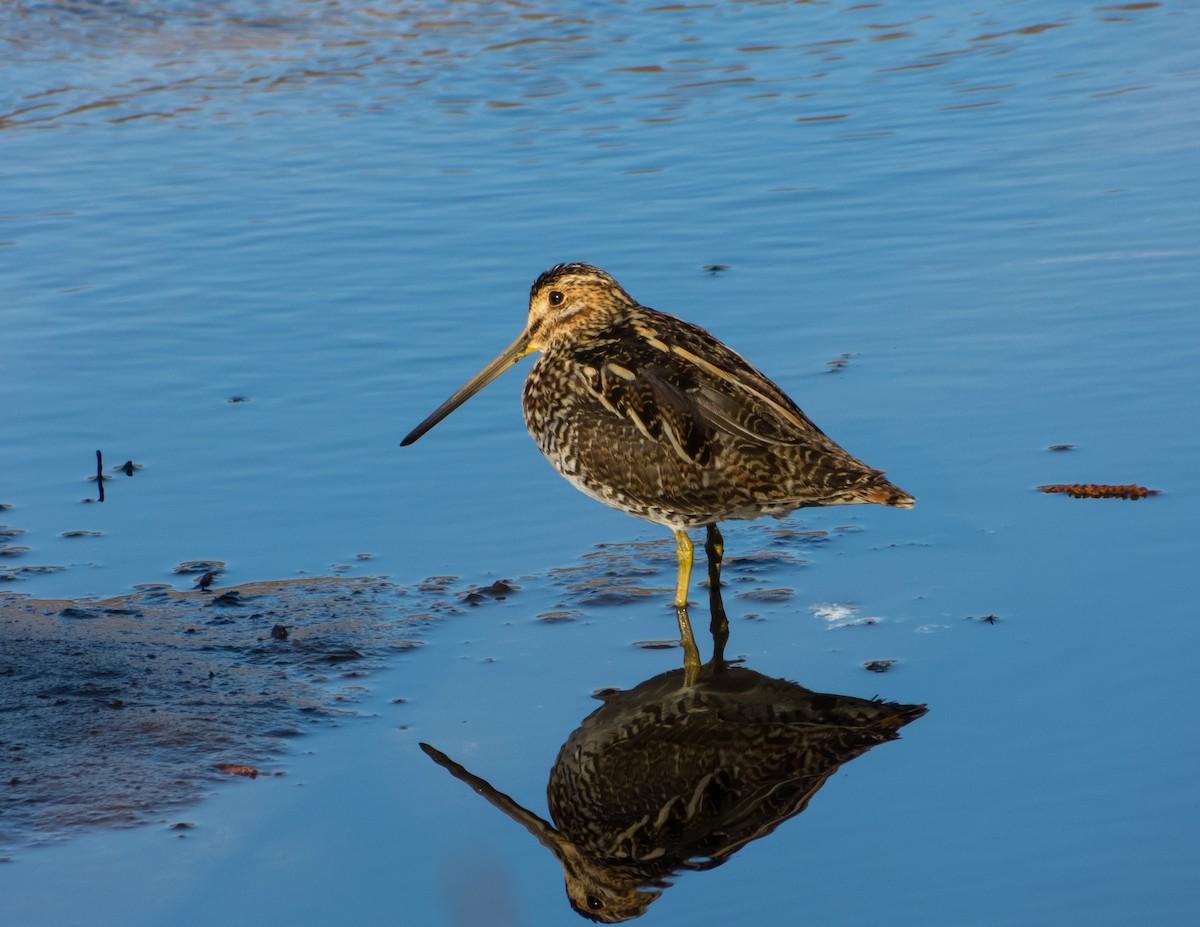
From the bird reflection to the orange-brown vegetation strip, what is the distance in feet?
5.91

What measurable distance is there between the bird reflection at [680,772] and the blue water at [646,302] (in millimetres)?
106

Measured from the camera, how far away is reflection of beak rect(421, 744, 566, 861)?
490 centimetres

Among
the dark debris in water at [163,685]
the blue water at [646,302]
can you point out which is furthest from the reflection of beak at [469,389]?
the dark debris in water at [163,685]

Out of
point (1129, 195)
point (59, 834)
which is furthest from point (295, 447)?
point (1129, 195)

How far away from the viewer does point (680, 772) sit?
5199 mm

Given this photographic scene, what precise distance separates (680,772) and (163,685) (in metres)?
1.84

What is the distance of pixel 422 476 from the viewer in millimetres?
7555

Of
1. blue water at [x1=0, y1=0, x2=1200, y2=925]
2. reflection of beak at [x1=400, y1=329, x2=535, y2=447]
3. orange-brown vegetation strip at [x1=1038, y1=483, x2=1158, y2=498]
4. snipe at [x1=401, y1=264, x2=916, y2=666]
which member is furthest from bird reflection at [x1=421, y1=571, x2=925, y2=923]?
reflection of beak at [x1=400, y1=329, x2=535, y2=447]

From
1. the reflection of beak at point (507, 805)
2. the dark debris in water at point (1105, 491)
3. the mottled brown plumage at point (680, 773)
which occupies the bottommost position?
the reflection of beak at point (507, 805)

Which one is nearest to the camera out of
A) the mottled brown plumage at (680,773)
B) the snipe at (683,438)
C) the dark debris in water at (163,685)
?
the mottled brown plumage at (680,773)

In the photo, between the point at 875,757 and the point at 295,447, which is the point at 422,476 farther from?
the point at 875,757

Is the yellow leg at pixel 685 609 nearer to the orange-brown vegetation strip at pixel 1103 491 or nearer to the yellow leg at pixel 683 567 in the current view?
the yellow leg at pixel 683 567

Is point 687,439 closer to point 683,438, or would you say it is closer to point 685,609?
point 683,438

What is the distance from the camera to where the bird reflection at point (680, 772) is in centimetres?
476
